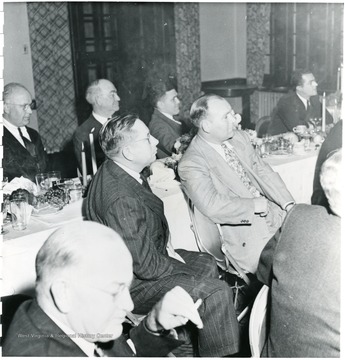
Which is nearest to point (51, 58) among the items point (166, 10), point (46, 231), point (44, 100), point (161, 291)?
point (44, 100)

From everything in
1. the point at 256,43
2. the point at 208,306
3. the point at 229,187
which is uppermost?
the point at 256,43

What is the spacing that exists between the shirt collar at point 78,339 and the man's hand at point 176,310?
0.20 m

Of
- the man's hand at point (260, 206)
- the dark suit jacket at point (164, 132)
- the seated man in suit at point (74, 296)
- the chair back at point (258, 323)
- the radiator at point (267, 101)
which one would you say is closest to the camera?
the seated man in suit at point (74, 296)

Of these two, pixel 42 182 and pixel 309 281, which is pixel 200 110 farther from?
pixel 309 281

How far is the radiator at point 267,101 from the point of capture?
764 cm

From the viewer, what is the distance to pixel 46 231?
217cm

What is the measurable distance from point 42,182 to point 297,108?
2.70 metres

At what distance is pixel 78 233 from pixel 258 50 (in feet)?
24.2

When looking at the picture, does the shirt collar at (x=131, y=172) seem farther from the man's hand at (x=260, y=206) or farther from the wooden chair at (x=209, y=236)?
the man's hand at (x=260, y=206)

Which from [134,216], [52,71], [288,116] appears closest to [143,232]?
[134,216]

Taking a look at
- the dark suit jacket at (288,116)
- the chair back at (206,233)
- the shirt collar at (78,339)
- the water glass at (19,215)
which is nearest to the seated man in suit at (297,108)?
the dark suit jacket at (288,116)

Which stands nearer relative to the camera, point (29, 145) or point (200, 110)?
point (200, 110)

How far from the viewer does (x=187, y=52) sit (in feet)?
24.7

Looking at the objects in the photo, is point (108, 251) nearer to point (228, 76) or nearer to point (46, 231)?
point (46, 231)
